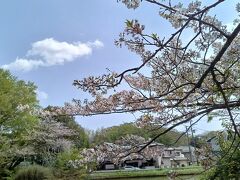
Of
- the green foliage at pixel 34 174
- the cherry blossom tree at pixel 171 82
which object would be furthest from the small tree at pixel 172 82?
the green foliage at pixel 34 174

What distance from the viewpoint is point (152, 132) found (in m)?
2.90

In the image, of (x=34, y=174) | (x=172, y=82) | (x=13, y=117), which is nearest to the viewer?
(x=172, y=82)

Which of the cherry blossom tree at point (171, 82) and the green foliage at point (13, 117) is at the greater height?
the green foliage at point (13, 117)

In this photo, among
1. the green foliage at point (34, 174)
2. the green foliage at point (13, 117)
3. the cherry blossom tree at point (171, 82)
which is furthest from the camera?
the green foliage at point (13, 117)

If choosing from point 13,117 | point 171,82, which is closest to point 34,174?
point 13,117

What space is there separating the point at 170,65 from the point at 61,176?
12.7 meters

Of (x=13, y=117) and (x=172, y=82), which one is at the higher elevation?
(x=13, y=117)

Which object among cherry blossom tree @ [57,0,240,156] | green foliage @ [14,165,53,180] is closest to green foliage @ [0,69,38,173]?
green foliage @ [14,165,53,180]

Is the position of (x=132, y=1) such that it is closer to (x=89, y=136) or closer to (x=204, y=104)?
(x=204, y=104)

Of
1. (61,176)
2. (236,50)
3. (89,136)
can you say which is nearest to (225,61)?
(236,50)

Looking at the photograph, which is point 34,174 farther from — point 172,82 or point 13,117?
point 172,82

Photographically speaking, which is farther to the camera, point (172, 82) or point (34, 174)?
point (34, 174)

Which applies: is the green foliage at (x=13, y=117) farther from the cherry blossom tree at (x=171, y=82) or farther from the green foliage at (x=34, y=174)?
the cherry blossom tree at (x=171, y=82)

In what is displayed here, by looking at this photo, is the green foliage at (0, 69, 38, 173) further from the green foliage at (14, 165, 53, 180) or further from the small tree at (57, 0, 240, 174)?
the small tree at (57, 0, 240, 174)
